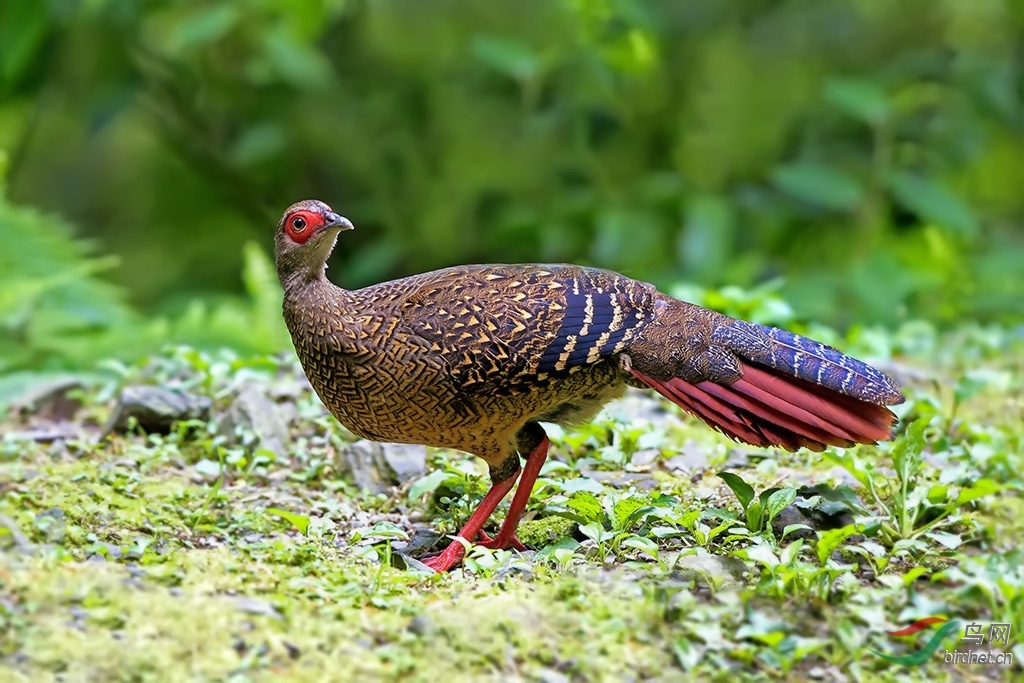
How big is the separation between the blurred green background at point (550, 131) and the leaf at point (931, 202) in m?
0.03

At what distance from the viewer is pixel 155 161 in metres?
10.3

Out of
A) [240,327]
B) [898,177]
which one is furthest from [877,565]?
[898,177]

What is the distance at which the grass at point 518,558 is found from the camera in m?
3.17

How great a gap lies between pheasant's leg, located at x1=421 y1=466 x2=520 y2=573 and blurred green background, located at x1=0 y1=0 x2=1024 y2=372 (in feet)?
13.4

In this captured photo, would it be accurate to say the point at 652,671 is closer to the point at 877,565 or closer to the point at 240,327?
the point at 877,565

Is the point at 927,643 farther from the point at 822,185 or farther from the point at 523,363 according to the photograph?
the point at 822,185

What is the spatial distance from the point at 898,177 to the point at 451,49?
3641mm

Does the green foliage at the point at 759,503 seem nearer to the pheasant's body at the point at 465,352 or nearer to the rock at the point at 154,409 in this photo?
the pheasant's body at the point at 465,352

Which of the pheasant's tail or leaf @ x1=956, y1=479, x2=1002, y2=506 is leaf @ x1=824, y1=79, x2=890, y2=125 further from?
leaf @ x1=956, y1=479, x2=1002, y2=506

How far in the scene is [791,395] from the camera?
4.26 m

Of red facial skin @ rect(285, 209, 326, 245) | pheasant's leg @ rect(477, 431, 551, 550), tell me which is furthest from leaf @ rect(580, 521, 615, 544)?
red facial skin @ rect(285, 209, 326, 245)

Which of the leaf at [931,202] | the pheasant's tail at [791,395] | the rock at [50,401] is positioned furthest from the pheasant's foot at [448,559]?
the leaf at [931,202]

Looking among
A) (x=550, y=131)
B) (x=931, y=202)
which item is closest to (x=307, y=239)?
(x=550, y=131)

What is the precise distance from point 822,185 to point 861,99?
68cm
